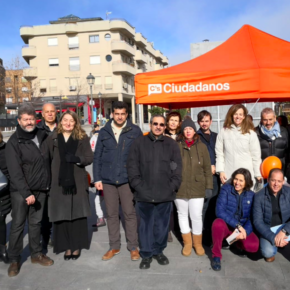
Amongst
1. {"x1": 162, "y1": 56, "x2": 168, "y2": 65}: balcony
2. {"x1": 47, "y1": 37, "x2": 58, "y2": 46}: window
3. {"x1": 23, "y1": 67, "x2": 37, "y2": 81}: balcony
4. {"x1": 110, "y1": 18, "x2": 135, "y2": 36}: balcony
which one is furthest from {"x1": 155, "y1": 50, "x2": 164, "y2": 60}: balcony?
{"x1": 23, "y1": 67, "x2": 37, "y2": 81}: balcony

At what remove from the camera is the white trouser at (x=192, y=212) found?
404 centimetres

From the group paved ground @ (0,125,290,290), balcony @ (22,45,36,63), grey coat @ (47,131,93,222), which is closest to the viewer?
paved ground @ (0,125,290,290)

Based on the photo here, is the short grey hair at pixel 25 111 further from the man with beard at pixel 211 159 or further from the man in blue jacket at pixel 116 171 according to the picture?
the man with beard at pixel 211 159

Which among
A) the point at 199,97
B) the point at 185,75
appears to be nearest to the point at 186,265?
the point at 199,97

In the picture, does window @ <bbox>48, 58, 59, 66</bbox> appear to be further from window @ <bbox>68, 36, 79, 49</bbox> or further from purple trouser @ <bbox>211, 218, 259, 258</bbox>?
purple trouser @ <bbox>211, 218, 259, 258</bbox>

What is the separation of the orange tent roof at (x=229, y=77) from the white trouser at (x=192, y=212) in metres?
1.41

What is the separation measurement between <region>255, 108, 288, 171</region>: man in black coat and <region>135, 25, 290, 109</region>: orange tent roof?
0.39 m

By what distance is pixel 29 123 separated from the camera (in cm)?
371

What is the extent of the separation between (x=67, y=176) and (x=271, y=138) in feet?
A: 9.54

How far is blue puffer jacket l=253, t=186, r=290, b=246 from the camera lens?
3.79m

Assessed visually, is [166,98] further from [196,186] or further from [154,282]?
[154,282]

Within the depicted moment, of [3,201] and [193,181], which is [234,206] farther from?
[3,201]

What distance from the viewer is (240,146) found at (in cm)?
418

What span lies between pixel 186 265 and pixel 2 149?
8.95 ft
